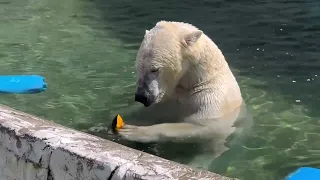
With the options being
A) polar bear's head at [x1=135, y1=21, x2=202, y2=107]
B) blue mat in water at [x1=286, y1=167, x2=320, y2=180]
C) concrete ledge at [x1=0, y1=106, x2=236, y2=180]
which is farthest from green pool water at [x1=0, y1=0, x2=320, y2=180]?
concrete ledge at [x1=0, y1=106, x2=236, y2=180]

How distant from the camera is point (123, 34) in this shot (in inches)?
341

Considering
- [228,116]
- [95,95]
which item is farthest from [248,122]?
[95,95]

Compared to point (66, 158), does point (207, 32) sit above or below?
below

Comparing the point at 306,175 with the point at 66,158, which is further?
the point at 306,175

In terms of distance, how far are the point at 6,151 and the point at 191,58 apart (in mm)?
1715

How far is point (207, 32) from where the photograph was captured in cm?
852

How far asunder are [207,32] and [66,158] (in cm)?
589

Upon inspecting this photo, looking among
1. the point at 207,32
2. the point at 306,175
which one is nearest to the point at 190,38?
the point at 306,175

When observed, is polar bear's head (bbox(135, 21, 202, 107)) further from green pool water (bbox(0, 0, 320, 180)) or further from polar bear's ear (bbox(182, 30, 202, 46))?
green pool water (bbox(0, 0, 320, 180))

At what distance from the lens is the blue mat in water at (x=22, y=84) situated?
575 centimetres

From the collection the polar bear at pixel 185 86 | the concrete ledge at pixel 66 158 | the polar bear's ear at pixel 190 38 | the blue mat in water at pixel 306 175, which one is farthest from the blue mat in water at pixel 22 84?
the blue mat in water at pixel 306 175

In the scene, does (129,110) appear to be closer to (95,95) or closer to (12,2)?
(95,95)

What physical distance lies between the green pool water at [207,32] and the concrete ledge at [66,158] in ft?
4.65

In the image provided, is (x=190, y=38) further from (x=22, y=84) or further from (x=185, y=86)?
(x=22, y=84)
